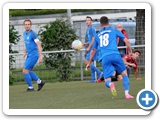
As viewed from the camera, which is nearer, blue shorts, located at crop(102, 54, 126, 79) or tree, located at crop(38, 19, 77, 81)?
blue shorts, located at crop(102, 54, 126, 79)

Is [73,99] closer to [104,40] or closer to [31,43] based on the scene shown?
[104,40]

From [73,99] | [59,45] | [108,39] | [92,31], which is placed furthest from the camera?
[59,45]

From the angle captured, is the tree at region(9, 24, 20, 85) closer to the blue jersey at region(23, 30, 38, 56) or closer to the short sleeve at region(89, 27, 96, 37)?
the short sleeve at region(89, 27, 96, 37)

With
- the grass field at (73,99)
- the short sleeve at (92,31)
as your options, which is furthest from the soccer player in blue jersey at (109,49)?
the short sleeve at (92,31)

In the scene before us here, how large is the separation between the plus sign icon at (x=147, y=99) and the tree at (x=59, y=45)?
981cm

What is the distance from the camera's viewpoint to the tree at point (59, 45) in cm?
1898

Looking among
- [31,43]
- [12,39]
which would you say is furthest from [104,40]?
[12,39]

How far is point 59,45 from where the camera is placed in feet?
62.6

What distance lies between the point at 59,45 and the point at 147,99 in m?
10.1

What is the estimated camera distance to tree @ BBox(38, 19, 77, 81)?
1898cm

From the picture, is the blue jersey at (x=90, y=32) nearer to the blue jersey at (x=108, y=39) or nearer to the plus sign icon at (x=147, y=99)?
the blue jersey at (x=108, y=39)

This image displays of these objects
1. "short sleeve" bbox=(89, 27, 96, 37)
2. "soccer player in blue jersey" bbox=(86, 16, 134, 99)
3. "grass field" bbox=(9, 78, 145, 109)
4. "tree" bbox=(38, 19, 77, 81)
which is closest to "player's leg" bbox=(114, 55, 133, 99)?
"soccer player in blue jersey" bbox=(86, 16, 134, 99)

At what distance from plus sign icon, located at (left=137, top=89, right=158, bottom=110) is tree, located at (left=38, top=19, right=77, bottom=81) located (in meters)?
9.81
